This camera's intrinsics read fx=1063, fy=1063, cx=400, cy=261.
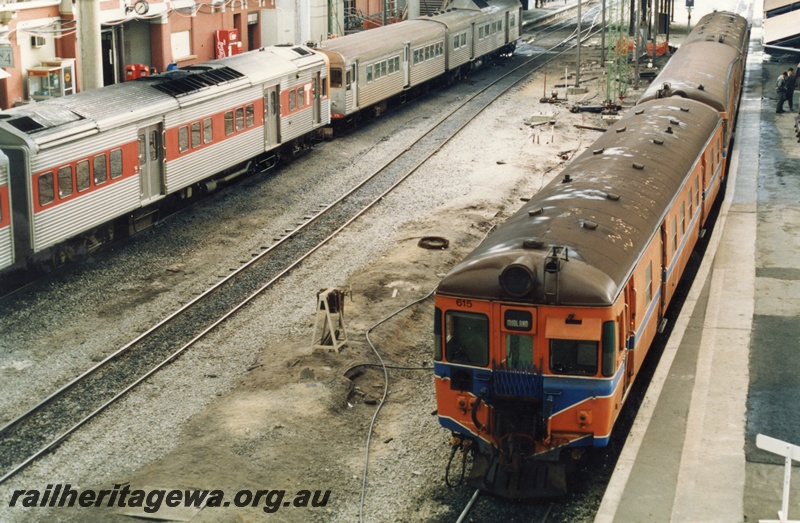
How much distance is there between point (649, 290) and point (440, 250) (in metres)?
9.32

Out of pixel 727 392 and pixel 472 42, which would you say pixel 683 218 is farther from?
pixel 472 42

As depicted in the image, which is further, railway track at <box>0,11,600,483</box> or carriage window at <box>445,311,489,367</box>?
railway track at <box>0,11,600,483</box>

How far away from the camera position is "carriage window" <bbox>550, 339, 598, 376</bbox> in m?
11.8

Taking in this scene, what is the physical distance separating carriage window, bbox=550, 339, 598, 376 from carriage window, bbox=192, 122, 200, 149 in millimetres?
15306

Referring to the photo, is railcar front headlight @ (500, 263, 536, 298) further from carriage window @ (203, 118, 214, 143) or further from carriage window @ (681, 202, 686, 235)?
carriage window @ (203, 118, 214, 143)

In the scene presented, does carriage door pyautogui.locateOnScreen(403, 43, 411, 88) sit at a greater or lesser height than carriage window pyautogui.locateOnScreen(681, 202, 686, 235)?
greater

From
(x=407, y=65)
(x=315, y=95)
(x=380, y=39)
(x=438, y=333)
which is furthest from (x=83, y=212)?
(x=407, y=65)

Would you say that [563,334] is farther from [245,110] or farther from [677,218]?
[245,110]

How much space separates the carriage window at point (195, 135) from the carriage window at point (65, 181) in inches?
196

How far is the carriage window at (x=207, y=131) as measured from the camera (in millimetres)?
25725

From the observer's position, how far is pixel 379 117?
1570 inches

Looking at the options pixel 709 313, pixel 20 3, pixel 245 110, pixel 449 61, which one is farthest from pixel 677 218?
pixel 449 61

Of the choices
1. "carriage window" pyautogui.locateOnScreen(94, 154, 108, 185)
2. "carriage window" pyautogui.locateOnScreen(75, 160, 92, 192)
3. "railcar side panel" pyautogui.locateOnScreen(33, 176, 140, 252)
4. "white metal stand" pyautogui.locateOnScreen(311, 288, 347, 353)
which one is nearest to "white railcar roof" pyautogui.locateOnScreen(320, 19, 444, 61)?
"railcar side panel" pyautogui.locateOnScreen(33, 176, 140, 252)

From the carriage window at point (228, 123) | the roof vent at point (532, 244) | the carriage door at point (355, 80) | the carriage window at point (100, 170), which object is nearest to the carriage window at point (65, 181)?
the carriage window at point (100, 170)
